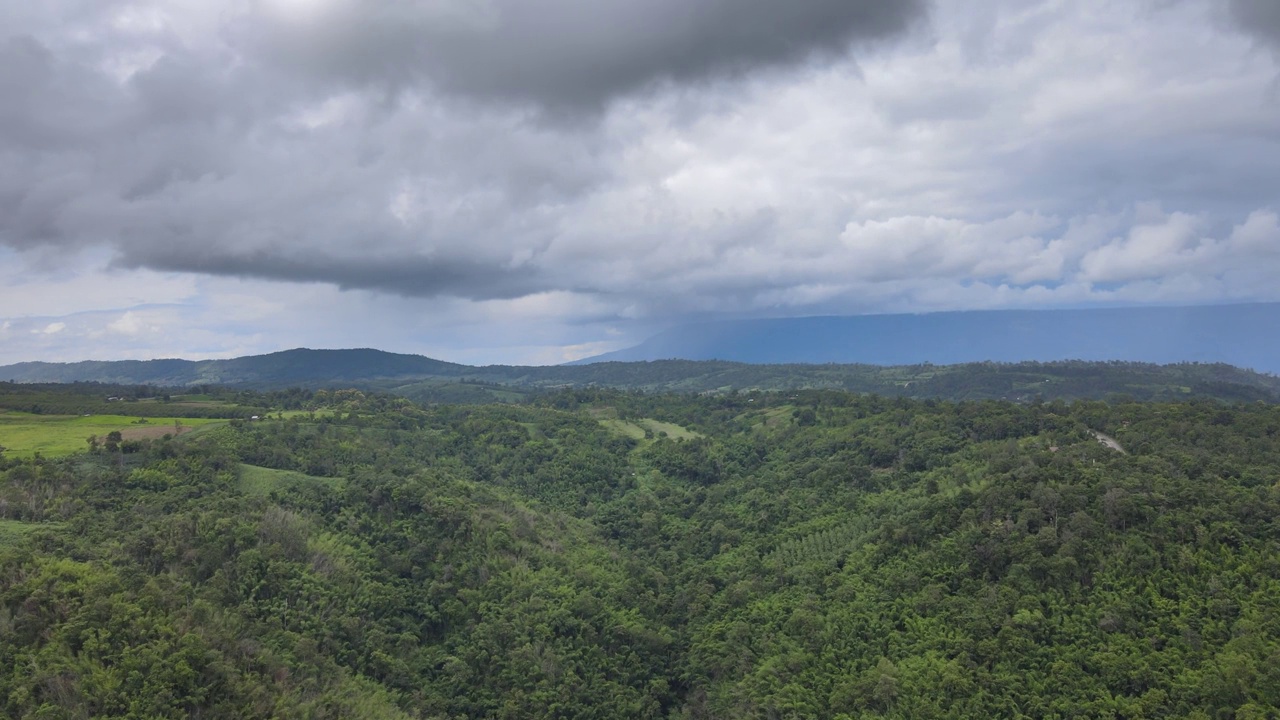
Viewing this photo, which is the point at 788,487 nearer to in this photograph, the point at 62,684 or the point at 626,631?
the point at 626,631

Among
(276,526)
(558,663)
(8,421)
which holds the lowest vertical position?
(558,663)

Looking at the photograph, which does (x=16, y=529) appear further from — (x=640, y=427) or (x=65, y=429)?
(x=640, y=427)

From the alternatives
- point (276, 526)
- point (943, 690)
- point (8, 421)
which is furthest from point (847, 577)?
point (8, 421)

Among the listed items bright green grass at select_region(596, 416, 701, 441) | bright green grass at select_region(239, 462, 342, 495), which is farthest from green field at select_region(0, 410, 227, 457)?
bright green grass at select_region(596, 416, 701, 441)

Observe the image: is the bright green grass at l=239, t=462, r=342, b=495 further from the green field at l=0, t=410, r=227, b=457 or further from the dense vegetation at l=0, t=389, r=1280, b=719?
the green field at l=0, t=410, r=227, b=457

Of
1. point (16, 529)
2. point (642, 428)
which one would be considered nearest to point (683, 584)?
point (16, 529)

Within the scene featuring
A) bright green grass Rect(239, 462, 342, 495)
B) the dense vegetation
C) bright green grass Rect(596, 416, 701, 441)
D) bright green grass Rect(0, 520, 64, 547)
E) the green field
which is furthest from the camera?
bright green grass Rect(596, 416, 701, 441)
